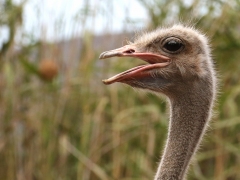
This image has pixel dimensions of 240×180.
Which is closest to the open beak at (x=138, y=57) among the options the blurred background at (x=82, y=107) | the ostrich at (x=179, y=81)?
the ostrich at (x=179, y=81)

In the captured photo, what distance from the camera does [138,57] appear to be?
2.01m

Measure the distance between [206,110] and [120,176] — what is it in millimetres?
1807

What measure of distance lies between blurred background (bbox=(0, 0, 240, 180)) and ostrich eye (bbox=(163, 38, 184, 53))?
1436 millimetres

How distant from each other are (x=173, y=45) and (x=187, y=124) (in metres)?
0.26

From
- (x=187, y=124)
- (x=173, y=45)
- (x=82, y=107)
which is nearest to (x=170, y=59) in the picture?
(x=173, y=45)

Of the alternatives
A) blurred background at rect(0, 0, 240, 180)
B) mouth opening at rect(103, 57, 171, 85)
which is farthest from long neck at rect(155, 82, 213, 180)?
blurred background at rect(0, 0, 240, 180)

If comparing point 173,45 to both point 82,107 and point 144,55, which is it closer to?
point 144,55

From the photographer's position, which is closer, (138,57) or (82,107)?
(138,57)

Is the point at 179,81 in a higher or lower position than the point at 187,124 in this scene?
higher

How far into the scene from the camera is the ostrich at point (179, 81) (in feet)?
6.42

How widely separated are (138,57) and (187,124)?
270 millimetres

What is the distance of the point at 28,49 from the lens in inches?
158

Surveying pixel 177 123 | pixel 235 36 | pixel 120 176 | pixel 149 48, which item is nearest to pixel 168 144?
pixel 177 123

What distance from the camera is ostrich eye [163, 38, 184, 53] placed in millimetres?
2010
